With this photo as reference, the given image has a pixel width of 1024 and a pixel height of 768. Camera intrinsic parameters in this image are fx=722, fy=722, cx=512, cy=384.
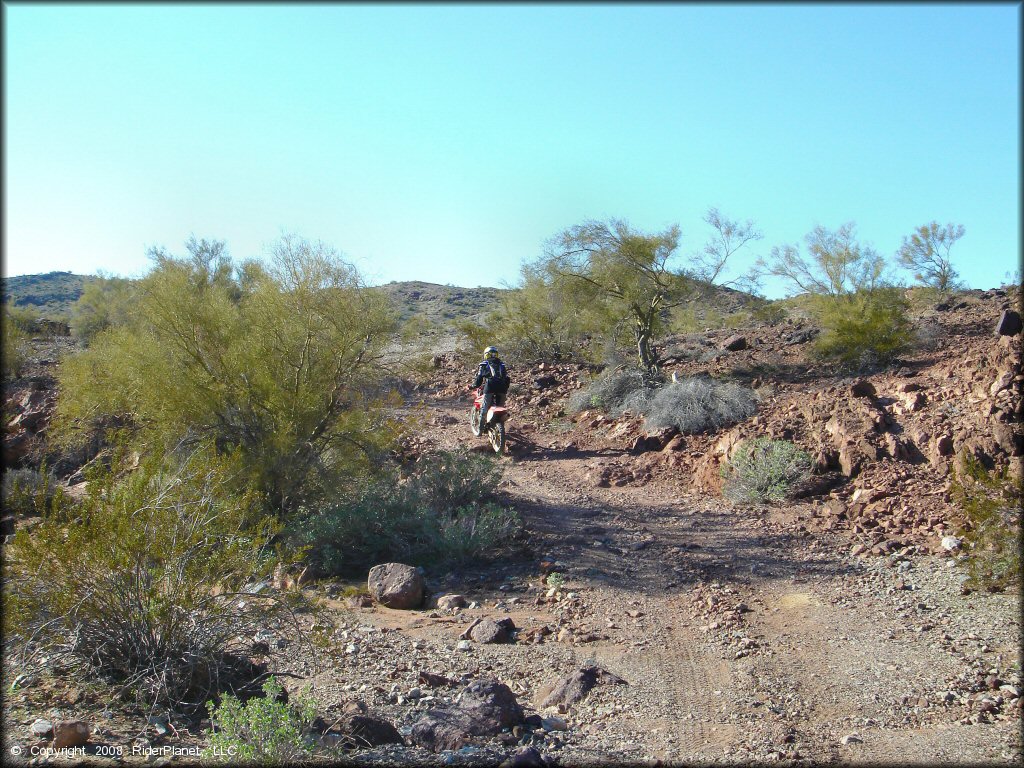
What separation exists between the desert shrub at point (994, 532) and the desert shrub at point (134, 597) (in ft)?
19.2

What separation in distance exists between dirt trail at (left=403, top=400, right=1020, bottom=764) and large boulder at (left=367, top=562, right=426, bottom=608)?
1.59 meters

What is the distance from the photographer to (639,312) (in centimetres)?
1756

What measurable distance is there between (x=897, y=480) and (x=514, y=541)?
15.4ft

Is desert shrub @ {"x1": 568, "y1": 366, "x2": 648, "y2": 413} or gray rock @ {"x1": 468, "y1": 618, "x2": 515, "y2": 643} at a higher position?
desert shrub @ {"x1": 568, "y1": 366, "x2": 648, "y2": 413}

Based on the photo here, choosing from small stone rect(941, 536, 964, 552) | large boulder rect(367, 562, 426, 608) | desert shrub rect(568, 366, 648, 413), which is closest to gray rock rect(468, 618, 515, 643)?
large boulder rect(367, 562, 426, 608)

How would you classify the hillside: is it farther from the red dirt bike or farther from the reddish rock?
the red dirt bike

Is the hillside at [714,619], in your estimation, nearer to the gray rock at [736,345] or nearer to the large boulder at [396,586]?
the large boulder at [396,586]

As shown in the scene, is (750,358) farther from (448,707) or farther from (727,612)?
(448,707)

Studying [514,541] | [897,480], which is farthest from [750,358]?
[514,541]

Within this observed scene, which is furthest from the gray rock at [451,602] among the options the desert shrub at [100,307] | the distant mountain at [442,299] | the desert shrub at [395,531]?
the distant mountain at [442,299]

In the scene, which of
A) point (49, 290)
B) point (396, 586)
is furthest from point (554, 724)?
point (49, 290)

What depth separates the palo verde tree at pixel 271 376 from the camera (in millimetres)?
8883

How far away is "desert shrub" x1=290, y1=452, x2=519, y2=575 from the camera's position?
795cm

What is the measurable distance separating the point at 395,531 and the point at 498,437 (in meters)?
5.16
